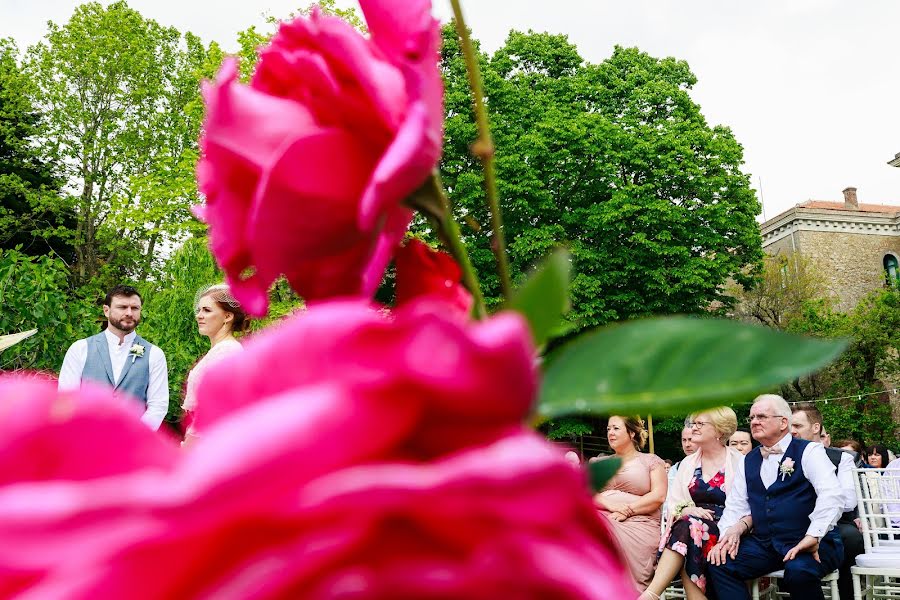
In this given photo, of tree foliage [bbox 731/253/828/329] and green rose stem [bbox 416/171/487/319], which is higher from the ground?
tree foliage [bbox 731/253/828/329]

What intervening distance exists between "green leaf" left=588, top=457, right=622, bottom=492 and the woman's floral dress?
5.76 metres

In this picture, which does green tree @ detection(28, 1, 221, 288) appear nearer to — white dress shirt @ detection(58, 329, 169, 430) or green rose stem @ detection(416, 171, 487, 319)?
white dress shirt @ detection(58, 329, 169, 430)

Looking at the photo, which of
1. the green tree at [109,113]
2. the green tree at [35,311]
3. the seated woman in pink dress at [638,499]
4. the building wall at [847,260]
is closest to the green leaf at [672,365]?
the seated woman in pink dress at [638,499]

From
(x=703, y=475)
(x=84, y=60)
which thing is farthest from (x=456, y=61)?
(x=703, y=475)

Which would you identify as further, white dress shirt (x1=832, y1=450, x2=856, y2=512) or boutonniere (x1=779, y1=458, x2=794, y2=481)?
white dress shirt (x1=832, y1=450, x2=856, y2=512)

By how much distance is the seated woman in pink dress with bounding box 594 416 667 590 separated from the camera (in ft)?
19.1

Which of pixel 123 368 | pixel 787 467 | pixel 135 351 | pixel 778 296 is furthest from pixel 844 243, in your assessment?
pixel 123 368

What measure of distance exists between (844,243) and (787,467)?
30739 millimetres

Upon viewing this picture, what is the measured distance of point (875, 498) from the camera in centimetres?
548

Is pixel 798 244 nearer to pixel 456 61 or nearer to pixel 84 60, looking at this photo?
pixel 456 61

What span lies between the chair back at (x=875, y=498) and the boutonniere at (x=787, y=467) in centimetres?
66

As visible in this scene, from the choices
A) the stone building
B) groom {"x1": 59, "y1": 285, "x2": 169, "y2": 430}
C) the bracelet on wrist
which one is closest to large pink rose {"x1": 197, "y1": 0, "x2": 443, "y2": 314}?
groom {"x1": 59, "y1": 285, "x2": 169, "y2": 430}

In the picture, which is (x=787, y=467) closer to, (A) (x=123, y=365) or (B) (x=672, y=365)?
(A) (x=123, y=365)

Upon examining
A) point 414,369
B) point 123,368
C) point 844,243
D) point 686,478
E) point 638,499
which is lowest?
point 638,499
